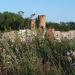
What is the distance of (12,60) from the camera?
23.7 feet

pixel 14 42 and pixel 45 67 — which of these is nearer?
pixel 45 67

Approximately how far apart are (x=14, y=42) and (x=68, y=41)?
4.99 feet

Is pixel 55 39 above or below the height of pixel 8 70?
above

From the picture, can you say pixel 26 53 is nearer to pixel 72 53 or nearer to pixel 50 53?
pixel 50 53

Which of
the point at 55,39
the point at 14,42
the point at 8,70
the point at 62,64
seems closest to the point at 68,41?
the point at 55,39

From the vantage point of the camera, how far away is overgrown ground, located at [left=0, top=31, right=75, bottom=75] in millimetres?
7109

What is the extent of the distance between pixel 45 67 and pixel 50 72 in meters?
0.25

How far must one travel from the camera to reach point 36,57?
24.4 ft

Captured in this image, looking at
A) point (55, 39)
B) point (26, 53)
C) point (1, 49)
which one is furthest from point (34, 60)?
point (55, 39)

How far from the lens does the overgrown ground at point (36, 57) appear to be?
23.3 ft

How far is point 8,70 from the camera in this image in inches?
280

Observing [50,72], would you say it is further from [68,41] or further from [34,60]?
[68,41]

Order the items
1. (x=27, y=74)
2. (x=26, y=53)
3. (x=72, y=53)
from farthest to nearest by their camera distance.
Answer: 1. (x=72, y=53)
2. (x=26, y=53)
3. (x=27, y=74)

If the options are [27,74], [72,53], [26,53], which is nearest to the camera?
[27,74]
